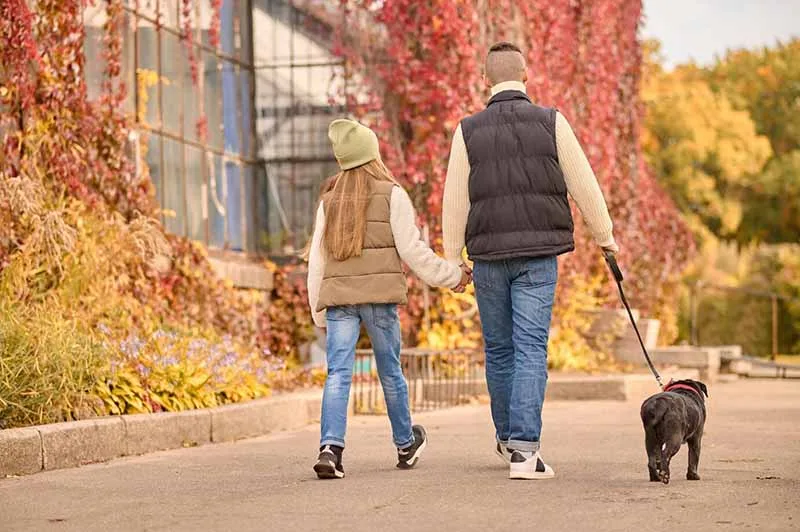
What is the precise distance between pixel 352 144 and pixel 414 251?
0.59 m

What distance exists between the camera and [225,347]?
10.8 m

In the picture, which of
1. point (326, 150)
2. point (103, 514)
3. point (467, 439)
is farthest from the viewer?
point (326, 150)

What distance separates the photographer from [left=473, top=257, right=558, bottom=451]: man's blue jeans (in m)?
6.66

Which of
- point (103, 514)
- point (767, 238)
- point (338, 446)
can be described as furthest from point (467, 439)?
point (767, 238)

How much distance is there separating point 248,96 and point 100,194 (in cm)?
447

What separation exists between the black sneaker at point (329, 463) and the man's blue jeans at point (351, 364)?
0.14ft

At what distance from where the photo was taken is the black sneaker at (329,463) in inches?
268

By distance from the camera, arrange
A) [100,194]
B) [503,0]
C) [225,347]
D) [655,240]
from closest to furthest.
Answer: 1. [225,347]
2. [100,194]
3. [503,0]
4. [655,240]

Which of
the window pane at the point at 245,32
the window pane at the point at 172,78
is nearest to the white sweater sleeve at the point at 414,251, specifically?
the window pane at the point at 172,78

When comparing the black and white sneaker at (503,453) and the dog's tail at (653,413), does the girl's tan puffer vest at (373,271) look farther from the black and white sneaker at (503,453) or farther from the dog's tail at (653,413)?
the dog's tail at (653,413)

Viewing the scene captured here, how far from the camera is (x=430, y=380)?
44.1 ft

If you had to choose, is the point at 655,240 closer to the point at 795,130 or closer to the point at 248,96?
the point at 248,96

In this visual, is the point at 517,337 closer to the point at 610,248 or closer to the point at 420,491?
the point at 610,248

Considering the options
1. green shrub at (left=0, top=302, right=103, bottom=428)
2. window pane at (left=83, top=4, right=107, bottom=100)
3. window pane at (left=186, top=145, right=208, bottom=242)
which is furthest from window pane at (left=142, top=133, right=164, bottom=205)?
green shrub at (left=0, top=302, right=103, bottom=428)
